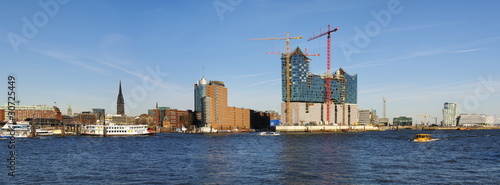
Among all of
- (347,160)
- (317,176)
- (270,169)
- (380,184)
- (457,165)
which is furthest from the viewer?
(347,160)

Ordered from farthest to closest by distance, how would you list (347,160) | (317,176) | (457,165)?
(347,160) → (457,165) → (317,176)

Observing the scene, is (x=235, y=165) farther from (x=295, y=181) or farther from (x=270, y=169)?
(x=295, y=181)

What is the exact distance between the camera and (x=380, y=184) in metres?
40.2

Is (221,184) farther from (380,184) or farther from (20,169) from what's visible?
(20,169)

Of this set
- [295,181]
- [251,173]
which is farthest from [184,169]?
[295,181]

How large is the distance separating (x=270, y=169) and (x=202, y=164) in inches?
438

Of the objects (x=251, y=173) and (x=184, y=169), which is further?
(x=184, y=169)

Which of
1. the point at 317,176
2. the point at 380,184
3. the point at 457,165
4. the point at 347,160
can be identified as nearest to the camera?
the point at 380,184

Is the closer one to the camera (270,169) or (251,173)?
(251,173)

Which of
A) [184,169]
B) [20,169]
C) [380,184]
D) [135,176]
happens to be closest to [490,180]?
[380,184]

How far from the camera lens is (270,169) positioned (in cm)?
5150

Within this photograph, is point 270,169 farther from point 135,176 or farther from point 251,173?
point 135,176

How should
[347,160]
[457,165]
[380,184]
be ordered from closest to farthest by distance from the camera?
[380,184], [457,165], [347,160]

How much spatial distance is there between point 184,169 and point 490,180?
3541cm
